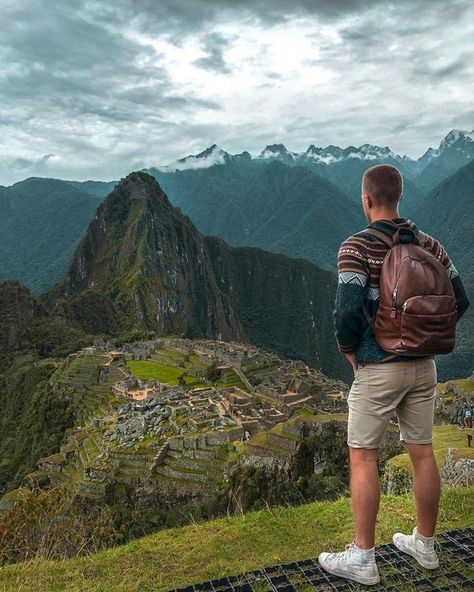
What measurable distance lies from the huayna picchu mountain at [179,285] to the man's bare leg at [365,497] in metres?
89.1

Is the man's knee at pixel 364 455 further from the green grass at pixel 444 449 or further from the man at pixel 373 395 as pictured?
the green grass at pixel 444 449

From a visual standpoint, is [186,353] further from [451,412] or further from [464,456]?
[464,456]

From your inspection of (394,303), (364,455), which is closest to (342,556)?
(364,455)

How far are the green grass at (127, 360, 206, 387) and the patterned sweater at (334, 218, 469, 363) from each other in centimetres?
3713

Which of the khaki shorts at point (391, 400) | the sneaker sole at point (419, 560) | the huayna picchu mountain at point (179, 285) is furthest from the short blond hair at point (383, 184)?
the huayna picchu mountain at point (179, 285)

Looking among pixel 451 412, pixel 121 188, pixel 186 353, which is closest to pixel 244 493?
pixel 451 412

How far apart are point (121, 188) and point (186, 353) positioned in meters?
97.3

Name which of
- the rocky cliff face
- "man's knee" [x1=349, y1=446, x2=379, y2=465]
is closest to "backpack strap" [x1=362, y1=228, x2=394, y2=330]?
"man's knee" [x1=349, y1=446, x2=379, y2=465]

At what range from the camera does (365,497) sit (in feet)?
10.3

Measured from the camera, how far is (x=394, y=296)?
9.91 feet

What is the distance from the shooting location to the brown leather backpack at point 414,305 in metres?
2.97

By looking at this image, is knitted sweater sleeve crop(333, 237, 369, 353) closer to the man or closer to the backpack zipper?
the man

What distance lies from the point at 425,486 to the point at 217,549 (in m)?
1.63

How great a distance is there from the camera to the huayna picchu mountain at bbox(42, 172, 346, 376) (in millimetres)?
105500
